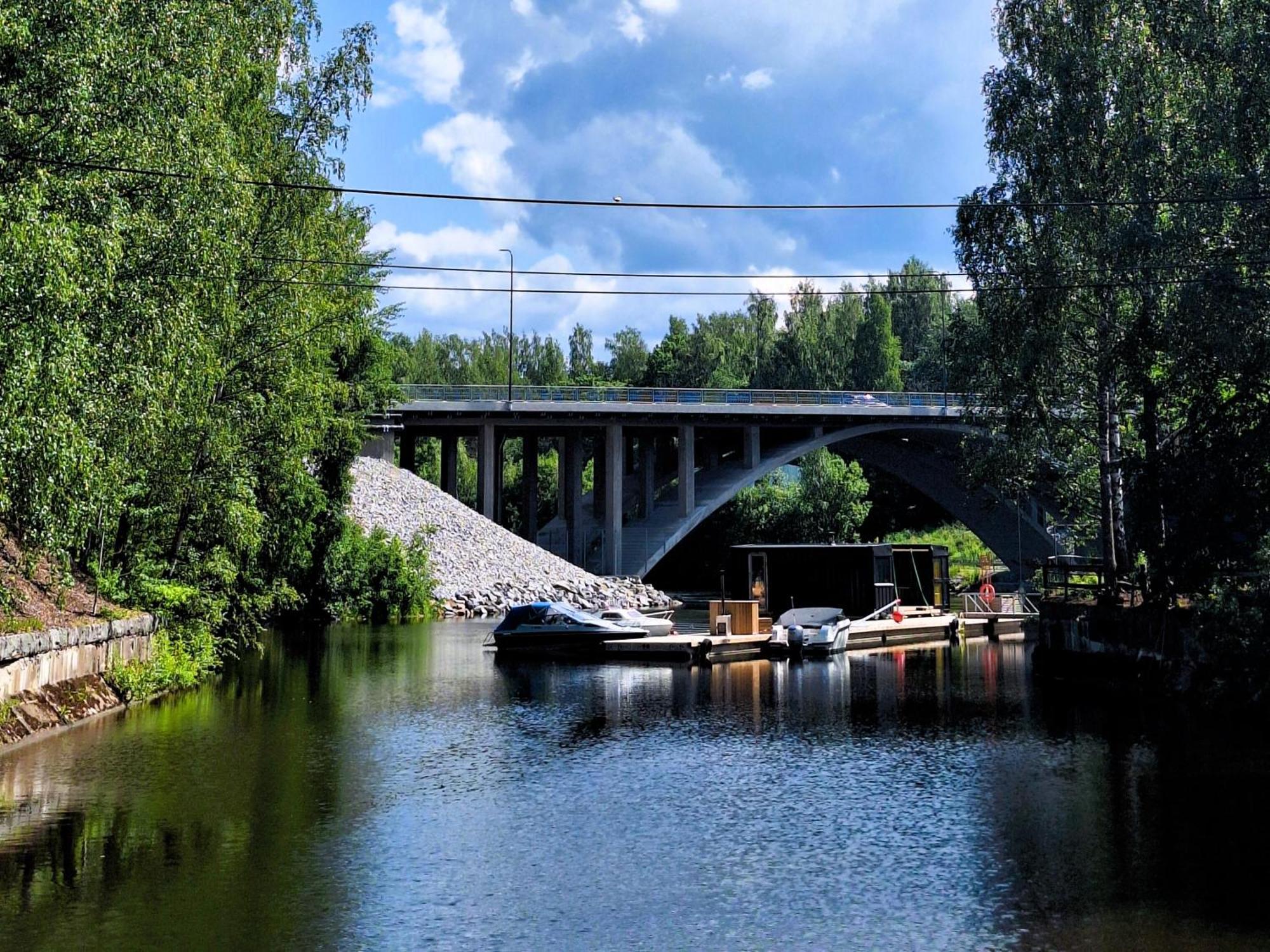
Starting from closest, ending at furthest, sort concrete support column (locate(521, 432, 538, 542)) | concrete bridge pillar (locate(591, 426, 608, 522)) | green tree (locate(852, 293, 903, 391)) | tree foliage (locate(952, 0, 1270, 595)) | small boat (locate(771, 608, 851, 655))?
tree foliage (locate(952, 0, 1270, 595)), small boat (locate(771, 608, 851, 655)), concrete support column (locate(521, 432, 538, 542)), concrete bridge pillar (locate(591, 426, 608, 522)), green tree (locate(852, 293, 903, 391))

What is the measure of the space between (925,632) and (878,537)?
4781 cm

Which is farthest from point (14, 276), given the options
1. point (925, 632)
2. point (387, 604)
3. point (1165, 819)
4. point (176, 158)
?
point (387, 604)

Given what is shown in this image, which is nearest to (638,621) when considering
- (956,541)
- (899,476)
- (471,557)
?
(471,557)

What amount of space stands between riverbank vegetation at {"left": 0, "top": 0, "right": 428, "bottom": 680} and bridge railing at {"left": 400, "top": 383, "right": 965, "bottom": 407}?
2654 centimetres

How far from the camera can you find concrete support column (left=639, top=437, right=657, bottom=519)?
63406 millimetres

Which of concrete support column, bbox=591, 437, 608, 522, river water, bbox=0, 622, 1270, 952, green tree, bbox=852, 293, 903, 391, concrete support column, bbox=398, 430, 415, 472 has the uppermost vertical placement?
green tree, bbox=852, 293, 903, 391

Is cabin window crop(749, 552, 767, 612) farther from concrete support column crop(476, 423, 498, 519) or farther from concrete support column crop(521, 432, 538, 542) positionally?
concrete support column crop(521, 432, 538, 542)

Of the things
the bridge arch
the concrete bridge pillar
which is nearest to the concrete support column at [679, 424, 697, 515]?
the bridge arch

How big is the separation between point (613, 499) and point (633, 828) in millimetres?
48767

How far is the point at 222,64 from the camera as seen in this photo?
21.2 meters

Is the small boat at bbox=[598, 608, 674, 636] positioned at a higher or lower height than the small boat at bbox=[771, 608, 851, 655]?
higher

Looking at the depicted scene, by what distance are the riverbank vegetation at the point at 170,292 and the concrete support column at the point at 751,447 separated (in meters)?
32.6

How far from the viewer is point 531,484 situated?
2579 inches

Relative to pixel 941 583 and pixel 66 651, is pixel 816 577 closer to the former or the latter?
pixel 941 583
